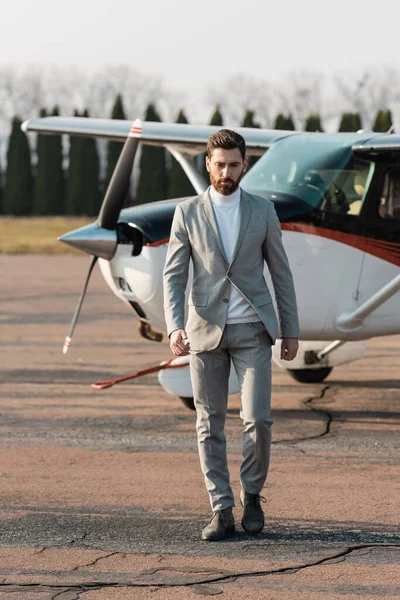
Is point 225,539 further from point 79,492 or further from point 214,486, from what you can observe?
point 79,492

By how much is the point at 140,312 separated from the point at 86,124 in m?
3.13

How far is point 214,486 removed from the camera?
5.61 m

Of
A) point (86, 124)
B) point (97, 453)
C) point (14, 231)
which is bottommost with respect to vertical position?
point (14, 231)

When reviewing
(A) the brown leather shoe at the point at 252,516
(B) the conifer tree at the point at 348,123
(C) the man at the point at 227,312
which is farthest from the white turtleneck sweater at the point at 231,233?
(B) the conifer tree at the point at 348,123

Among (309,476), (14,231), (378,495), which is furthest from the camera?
(14,231)

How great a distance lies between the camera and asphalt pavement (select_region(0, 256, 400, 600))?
4969 millimetres

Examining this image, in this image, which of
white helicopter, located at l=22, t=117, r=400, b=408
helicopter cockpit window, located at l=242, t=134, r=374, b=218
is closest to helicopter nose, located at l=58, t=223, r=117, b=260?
white helicopter, located at l=22, t=117, r=400, b=408

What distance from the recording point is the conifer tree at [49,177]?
46.2 meters

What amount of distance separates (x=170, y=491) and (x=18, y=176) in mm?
41773

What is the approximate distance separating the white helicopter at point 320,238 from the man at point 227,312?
127 inches

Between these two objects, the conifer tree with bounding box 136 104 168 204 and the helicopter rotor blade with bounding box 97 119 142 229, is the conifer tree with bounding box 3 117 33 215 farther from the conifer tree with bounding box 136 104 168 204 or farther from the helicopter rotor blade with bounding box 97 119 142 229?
the helicopter rotor blade with bounding box 97 119 142 229

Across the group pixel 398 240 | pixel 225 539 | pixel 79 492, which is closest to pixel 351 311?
pixel 398 240

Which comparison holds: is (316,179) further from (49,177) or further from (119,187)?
(49,177)

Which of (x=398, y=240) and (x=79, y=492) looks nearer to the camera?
(x=79, y=492)
